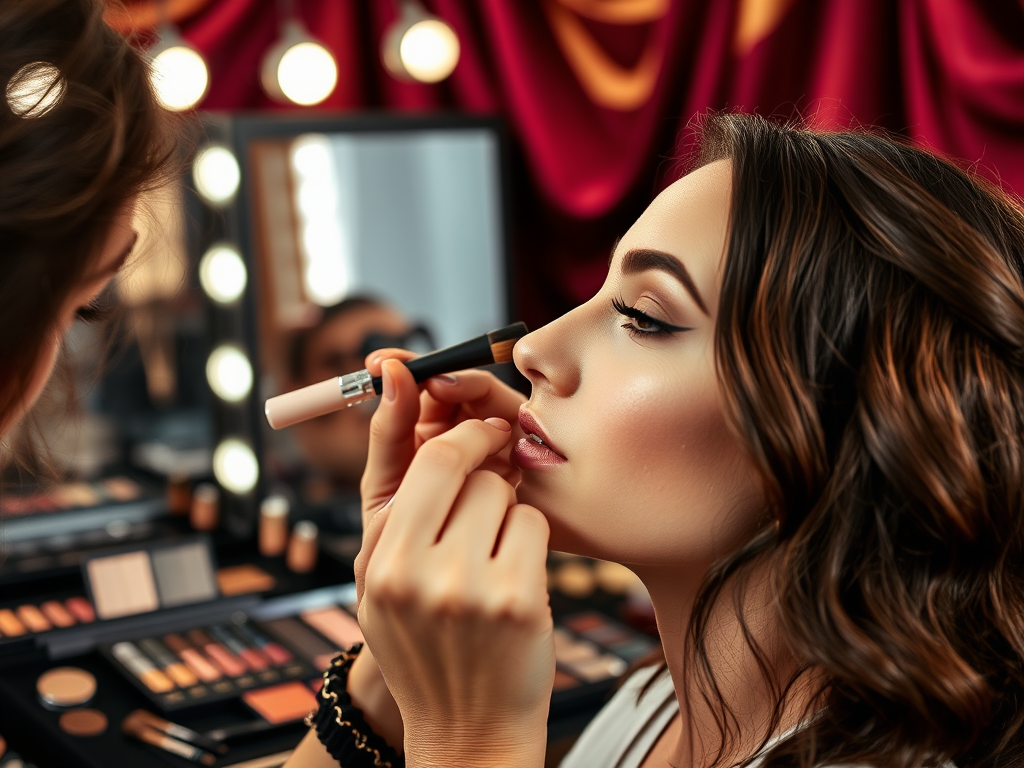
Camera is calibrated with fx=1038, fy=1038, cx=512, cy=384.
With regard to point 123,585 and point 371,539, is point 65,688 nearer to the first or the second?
point 123,585

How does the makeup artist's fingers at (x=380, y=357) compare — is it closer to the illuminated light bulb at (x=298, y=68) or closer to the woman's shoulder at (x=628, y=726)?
the woman's shoulder at (x=628, y=726)

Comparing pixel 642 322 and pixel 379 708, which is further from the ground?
pixel 642 322

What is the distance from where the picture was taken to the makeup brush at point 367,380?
0.73 m

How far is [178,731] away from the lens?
934mm

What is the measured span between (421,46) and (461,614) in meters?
1.17

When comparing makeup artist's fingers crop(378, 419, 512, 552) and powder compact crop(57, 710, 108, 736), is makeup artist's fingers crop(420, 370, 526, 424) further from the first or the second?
powder compact crop(57, 710, 108, 736)

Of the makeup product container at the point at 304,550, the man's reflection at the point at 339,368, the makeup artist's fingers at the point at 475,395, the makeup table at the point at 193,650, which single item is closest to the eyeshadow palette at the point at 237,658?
the makeup table at the point at 193,650

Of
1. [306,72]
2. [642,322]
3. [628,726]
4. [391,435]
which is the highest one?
[306,72]

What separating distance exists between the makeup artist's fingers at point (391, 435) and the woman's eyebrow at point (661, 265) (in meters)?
0.18

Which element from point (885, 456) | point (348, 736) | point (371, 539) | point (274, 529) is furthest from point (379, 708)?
point (274, 529)

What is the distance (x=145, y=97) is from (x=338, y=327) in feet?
2.48

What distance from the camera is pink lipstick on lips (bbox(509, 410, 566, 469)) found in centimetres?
67

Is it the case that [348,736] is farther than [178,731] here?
No

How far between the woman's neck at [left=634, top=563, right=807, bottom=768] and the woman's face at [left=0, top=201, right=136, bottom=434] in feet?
1.30
